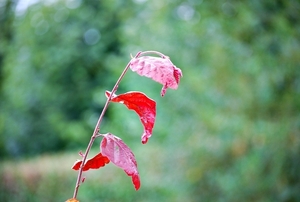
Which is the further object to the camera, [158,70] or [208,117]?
[208,117]

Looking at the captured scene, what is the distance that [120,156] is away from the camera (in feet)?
2.06

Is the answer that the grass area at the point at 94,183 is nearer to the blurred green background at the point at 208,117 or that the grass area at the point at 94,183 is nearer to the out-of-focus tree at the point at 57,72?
the blurred green background at the point at 208,117

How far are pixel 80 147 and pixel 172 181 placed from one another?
13.5ft

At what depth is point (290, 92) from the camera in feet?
11.4

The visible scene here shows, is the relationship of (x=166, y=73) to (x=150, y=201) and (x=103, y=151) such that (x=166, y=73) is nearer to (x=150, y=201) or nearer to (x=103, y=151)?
(x=103, y=151)

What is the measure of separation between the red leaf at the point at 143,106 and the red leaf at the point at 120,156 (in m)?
0.03

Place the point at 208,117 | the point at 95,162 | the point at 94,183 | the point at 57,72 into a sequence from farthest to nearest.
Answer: the point at 57,72, the point at 94,183, the point at 208,117, the point at 95,162

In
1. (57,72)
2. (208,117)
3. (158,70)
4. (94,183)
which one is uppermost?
(57,72)

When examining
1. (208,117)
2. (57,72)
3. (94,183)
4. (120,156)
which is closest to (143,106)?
(120,156)

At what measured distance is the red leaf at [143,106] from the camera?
64 centimetres

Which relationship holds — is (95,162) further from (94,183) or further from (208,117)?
(94,183)

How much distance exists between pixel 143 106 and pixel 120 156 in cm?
7

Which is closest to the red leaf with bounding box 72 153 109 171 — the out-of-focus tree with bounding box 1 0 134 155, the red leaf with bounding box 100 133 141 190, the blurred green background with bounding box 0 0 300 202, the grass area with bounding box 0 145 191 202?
the red leaf with bounding box 100 133 141 190

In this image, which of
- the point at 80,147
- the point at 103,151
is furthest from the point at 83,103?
the point at 103,151
